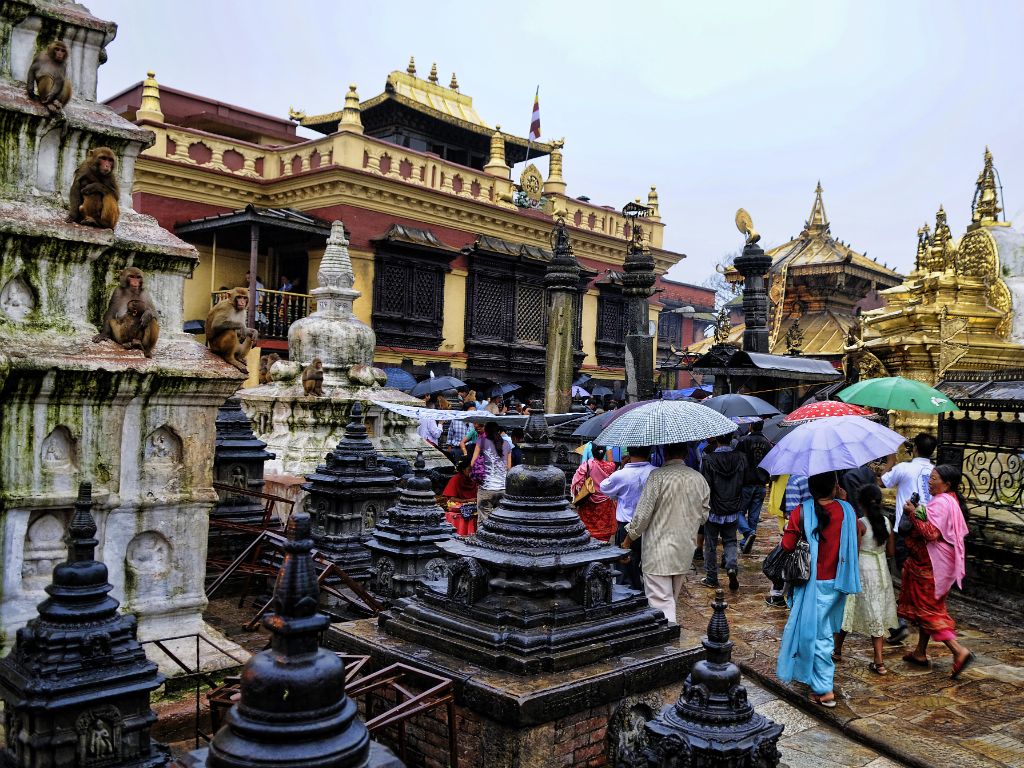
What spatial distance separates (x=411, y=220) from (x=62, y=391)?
53.3ft

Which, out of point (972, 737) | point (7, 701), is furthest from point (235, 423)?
point (972, 737)

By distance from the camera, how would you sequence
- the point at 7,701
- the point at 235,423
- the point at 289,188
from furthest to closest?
the point at 289,188 < the point at 235,423 < the point at 7,701

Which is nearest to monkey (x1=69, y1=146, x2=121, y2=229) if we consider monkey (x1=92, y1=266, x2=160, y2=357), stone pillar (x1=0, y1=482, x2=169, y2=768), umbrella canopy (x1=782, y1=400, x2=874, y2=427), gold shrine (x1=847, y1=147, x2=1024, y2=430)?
monkey (x1=92, y1=266, x2=160, y2=357)

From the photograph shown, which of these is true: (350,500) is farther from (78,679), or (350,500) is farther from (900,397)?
(900,397)

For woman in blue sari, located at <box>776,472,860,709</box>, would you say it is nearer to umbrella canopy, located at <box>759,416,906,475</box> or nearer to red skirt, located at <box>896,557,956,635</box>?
umbrella canopy, located at <box>759,416,906,475</box>

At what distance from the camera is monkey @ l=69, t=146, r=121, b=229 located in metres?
5.49

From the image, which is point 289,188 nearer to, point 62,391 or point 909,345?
point 909,345

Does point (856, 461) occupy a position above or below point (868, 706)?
above

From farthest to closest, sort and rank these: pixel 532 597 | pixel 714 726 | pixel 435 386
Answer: pixel 435 386, pixel 532 597, pixel 714 726

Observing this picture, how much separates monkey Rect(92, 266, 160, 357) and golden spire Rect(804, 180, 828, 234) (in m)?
24.0

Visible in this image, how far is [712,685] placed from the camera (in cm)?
A: 334

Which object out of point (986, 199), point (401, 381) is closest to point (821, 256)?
point (986, 199)

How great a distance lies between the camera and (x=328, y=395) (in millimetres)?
12039

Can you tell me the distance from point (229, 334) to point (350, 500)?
2253mm
